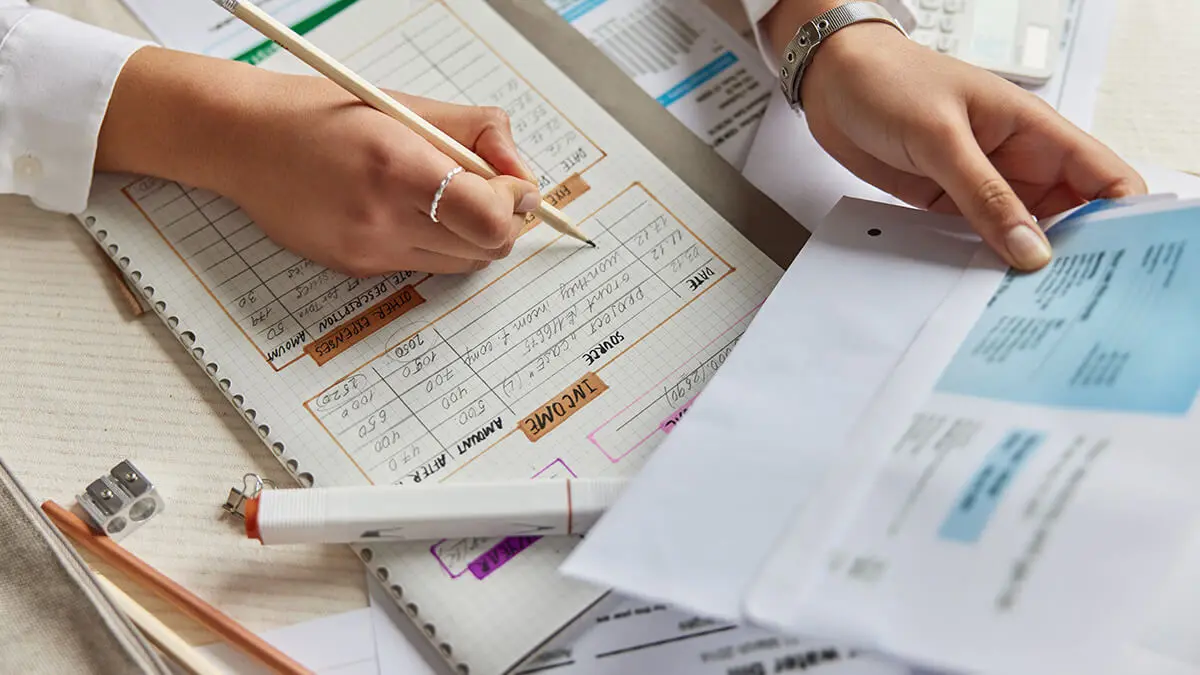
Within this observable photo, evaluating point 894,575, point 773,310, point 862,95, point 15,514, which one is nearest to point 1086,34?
point 862,95

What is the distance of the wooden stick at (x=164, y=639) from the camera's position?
426 mm

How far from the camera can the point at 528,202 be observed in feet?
1.71

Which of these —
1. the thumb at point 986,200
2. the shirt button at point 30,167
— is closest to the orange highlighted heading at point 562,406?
the thumb at point 986,200

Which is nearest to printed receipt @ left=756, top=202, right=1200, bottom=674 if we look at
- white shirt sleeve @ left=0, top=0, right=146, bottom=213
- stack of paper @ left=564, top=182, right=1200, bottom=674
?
stack of paper @ left=564, top=182, right=1200, bottom=674

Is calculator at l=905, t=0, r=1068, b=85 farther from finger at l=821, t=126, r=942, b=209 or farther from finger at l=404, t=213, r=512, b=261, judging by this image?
finger at l=404, t=213, r=512, b=261

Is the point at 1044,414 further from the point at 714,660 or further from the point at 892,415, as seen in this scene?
the point at 714,660

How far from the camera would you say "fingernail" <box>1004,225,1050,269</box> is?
472 mm

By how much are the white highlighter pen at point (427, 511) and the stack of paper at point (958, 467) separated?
0.04m

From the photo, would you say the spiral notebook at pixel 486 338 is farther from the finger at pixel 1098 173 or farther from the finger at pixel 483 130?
the finger at pixel 1098 173

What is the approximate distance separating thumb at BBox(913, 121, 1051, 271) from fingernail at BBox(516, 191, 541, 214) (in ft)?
0.70

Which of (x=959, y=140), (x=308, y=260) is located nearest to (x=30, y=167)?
(x=308, y=260)

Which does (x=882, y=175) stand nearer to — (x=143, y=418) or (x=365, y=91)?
(x=365, y=91)

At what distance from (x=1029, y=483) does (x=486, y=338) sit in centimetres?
28

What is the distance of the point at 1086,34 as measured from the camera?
0.65 metres
